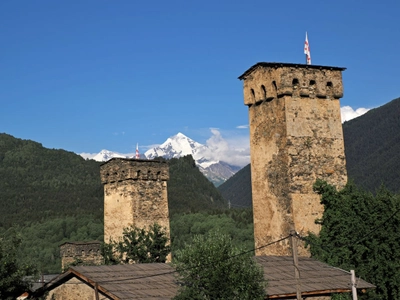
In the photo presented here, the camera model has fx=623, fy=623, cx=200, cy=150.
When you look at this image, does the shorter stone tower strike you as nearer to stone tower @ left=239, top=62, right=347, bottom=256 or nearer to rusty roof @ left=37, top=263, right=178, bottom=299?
stone tower @ left=239, top=62, right=347, bottom=256

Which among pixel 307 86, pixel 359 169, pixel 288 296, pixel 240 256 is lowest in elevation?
pixel 288 296

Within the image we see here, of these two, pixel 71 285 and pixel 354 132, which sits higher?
pixel 354 132

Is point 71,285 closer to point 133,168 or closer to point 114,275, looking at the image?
point 114,275

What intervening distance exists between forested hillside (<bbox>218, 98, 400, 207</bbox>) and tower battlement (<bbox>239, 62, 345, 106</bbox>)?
83993 millimetres

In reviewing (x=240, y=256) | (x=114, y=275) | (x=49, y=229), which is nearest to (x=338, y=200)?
(x=240, y=256)

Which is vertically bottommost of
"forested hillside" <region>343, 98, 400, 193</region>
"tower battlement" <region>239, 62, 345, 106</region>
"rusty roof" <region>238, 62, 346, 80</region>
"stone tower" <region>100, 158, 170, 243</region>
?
"stone tower" <region>100, 158, 170, 243</region>

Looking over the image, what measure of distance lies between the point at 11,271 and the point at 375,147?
13667cm

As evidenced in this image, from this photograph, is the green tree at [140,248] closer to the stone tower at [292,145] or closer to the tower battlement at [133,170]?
the tower battlement at [133,170]

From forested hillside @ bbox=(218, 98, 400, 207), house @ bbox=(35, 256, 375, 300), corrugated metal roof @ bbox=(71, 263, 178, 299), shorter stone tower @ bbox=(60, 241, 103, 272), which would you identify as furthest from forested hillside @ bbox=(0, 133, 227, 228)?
corrugated metal roof @ bbox=(71, 263, 178, 299)

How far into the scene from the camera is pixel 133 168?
31578 mm

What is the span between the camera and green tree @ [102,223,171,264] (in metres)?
28.3

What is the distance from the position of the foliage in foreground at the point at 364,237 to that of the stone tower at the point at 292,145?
0.64 metres

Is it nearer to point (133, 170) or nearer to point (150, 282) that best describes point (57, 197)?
point (133, 170)

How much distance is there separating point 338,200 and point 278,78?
A: 202 inches
